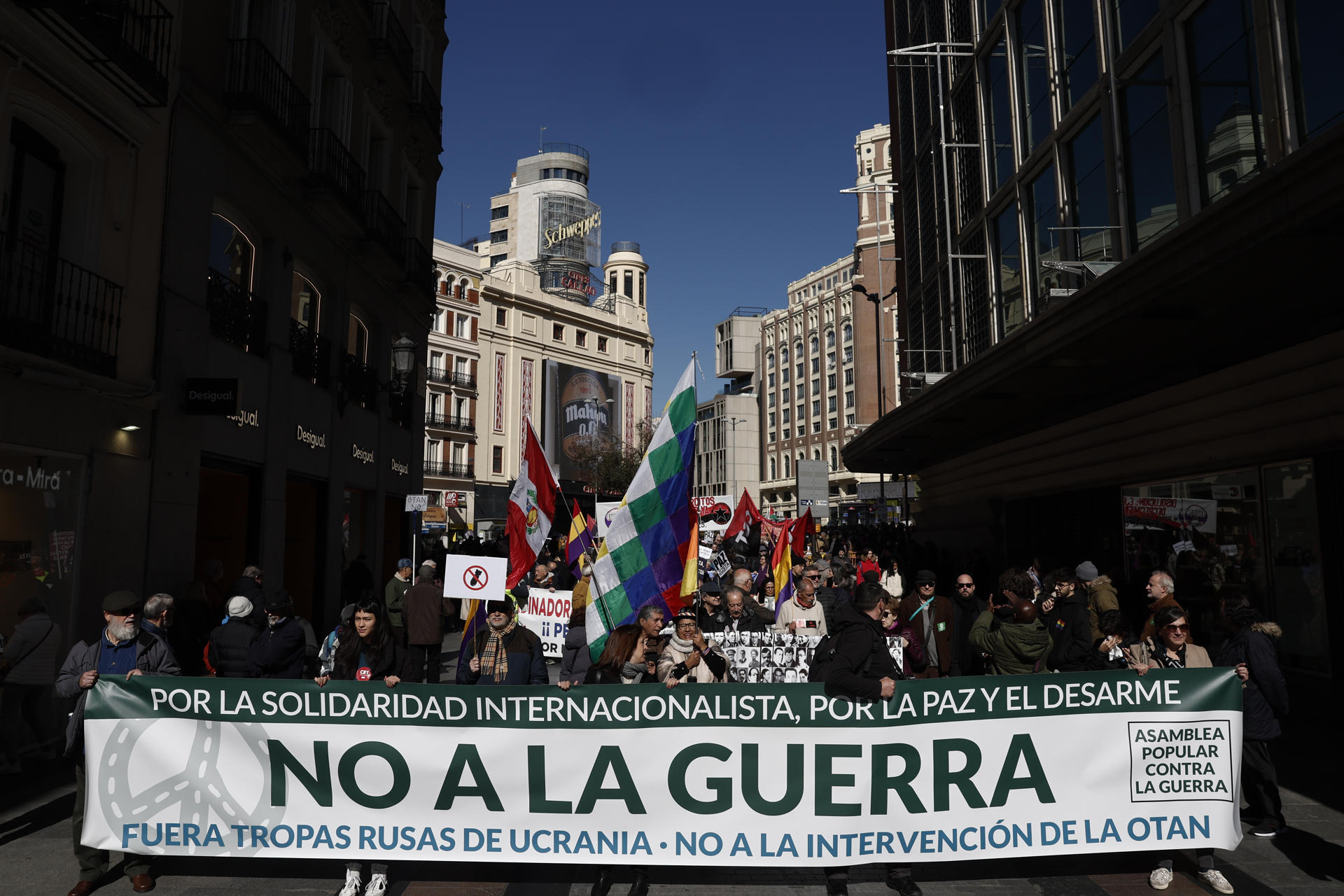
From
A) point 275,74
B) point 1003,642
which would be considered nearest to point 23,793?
point 1003,642

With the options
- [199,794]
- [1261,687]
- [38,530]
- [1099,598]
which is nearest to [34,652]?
[38,530]

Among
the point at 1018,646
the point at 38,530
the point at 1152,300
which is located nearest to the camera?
the point at 1018,646

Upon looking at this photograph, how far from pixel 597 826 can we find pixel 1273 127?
11.4 meters

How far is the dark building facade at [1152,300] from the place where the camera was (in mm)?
9984

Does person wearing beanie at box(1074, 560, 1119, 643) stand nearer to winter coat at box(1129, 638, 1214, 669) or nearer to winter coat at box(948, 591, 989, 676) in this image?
winter coat at box(948, 591, 989, 676)

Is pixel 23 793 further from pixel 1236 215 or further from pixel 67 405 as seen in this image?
pixel 1236 215

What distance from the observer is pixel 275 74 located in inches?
556

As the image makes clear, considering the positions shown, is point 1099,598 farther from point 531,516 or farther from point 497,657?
point 497,657

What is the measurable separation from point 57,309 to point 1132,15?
52.5 ft

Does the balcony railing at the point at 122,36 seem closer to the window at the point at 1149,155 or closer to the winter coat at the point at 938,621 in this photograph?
the winter coat at the point at 938,621

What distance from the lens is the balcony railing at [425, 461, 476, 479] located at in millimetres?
59428

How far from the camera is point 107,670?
19.4 feet

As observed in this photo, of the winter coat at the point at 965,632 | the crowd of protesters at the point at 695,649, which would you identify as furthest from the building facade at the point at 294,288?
the winter coat at the point at 965,632

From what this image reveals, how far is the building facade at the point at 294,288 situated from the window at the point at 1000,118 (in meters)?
13.6
